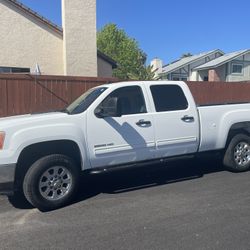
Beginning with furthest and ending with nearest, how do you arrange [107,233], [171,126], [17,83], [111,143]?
[17,83]
[171,126]
[111,143]
[107,233]

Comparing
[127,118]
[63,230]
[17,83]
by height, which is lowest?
[63,230]

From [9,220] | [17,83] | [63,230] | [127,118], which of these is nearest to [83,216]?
[63,230]

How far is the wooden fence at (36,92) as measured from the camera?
36.2ft

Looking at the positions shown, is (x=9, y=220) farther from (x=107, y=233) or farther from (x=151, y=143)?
(x=151, y=143)

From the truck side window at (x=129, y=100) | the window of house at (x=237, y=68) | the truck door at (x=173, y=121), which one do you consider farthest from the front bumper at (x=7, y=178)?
the window of house at (x=237, y=68)

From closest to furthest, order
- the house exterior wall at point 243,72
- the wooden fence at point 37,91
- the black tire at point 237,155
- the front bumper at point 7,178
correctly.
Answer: the front bumper at point 7,178 → the black tire at point 237,155 → the wooden fence at point 37,91 → the house exterior wall at point 243,72

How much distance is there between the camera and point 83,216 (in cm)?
567

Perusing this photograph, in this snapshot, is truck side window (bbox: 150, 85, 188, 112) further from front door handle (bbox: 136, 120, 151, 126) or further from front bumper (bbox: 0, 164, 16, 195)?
front bumper (bbox: 0, 164, 16, 195)

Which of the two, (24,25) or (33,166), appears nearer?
(33,166)

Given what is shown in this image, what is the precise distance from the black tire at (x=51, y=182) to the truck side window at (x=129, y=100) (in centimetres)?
124

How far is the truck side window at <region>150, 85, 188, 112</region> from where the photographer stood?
7.24m

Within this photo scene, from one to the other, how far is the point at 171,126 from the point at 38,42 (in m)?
10.4

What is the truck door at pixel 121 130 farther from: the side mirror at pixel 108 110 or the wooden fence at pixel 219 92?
the wooden fence at pixel 219 92

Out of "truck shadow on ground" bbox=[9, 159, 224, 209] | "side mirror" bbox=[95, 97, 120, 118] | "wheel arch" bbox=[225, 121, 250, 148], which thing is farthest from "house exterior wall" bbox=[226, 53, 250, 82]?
"side mirror" bbox=[95, 97, 120, 118]
